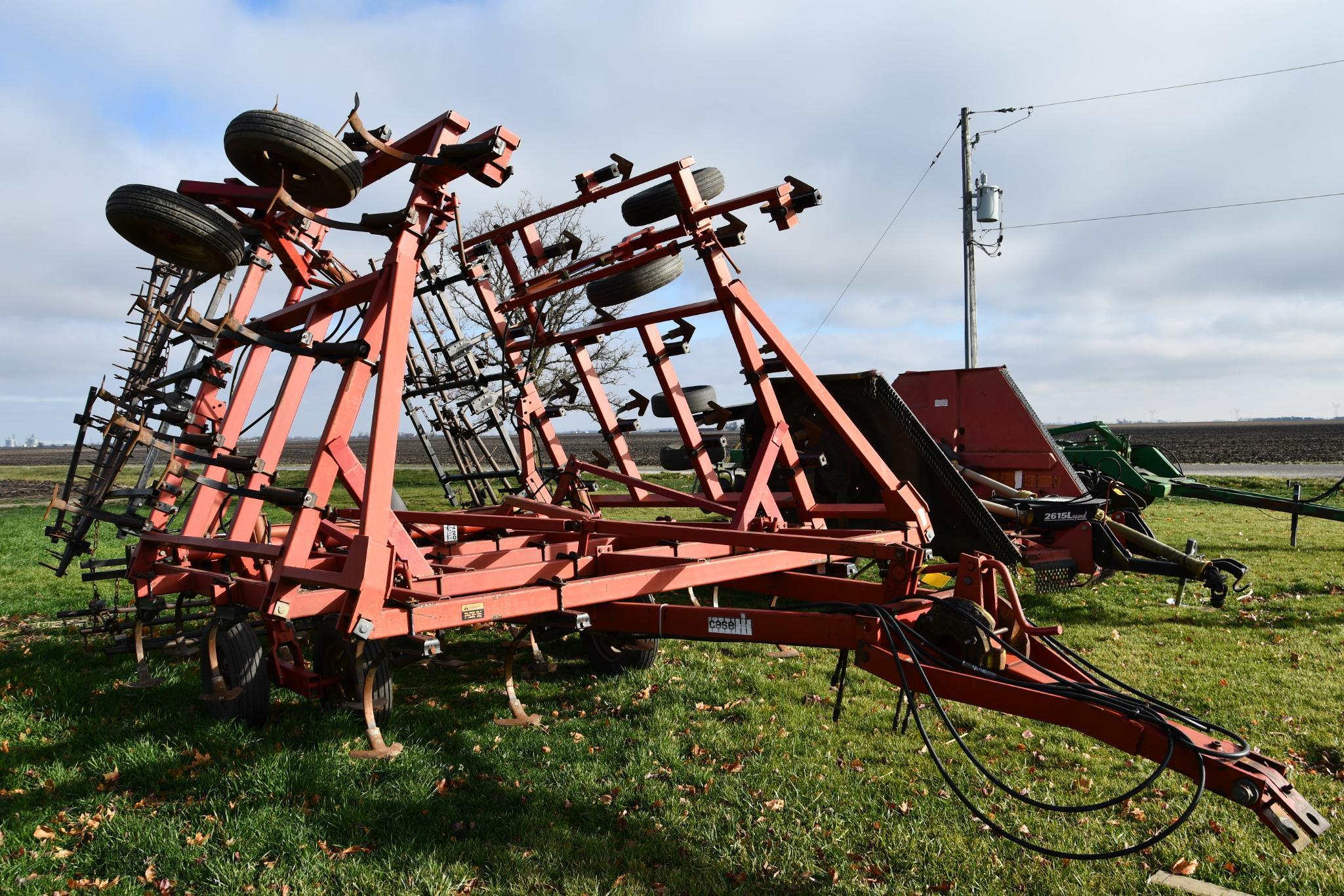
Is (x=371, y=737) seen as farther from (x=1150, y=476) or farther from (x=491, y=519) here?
(x=1150, y=476)

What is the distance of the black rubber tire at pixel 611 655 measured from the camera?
18.5 ft

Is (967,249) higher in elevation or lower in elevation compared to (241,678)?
higher

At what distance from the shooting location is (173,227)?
4.20 meters

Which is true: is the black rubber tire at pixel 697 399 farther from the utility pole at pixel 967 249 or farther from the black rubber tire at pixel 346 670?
the utility pole at pixel 967 249

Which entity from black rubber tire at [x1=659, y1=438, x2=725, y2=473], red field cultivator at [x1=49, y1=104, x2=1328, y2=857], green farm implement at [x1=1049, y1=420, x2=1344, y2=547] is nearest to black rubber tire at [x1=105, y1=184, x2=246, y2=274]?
red field cultivator at [x1=49, y1=104, x2=1328, y2=857]

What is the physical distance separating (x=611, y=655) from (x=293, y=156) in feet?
11.8

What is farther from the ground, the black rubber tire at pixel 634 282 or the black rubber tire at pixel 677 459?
the black rubber tire at pixel 634 282

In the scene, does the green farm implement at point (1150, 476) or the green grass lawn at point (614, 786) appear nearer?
the green grass lawn at point (614, 786)

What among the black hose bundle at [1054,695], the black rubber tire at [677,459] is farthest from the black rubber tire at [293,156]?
the black rubber tire at [677,459]

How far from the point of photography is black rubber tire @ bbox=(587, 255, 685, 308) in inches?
253

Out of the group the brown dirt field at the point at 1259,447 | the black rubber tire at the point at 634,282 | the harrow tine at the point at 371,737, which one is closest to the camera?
the harrow tine at the point at 371,737

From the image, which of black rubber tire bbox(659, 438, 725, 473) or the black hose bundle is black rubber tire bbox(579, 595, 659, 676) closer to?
black rubber tire bbox(659, 438, 725, 473)

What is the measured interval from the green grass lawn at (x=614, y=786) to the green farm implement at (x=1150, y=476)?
343cm

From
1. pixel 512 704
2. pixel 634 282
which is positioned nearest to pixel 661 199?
pixel 634 282
